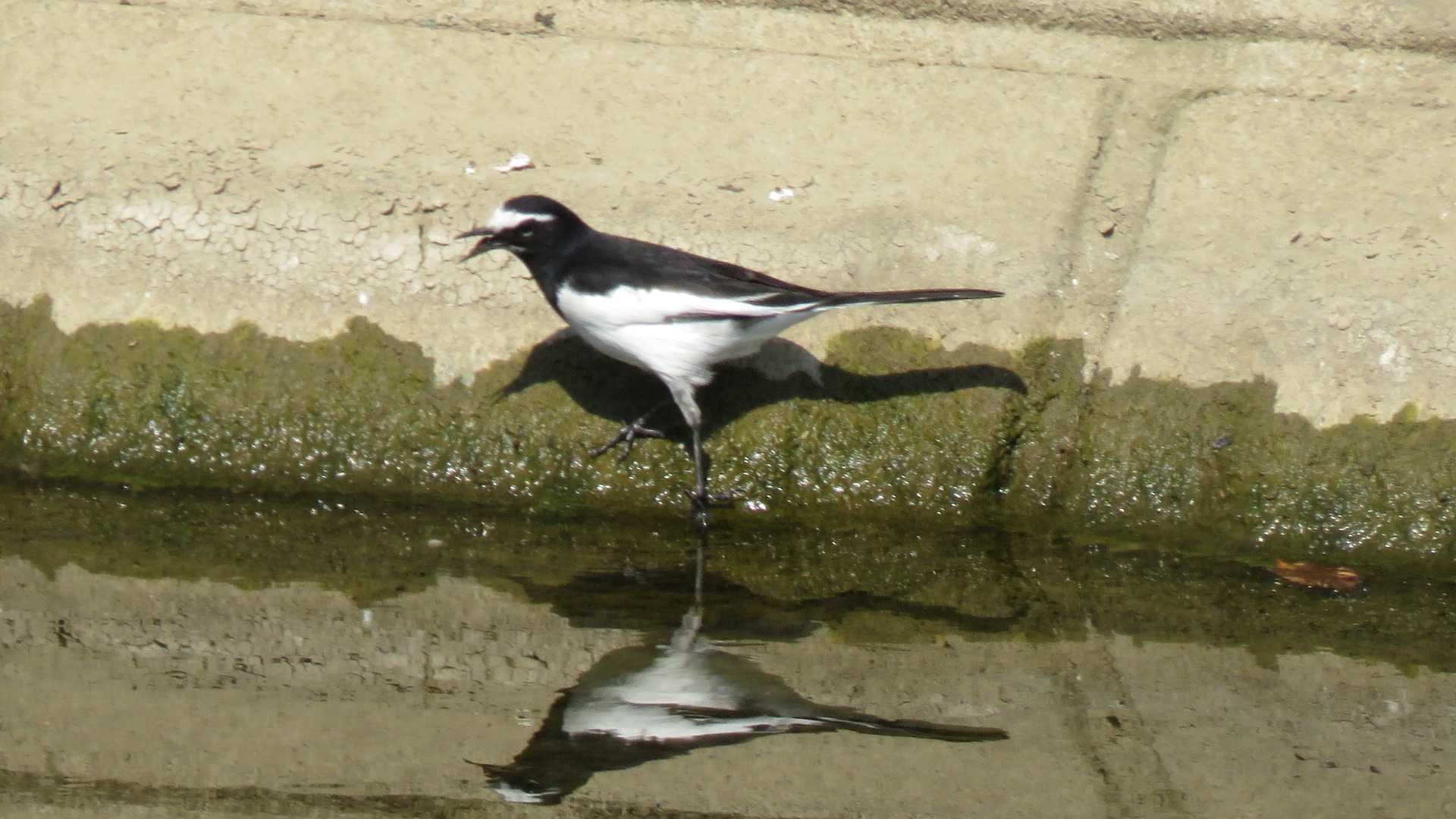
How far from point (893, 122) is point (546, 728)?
2683mm

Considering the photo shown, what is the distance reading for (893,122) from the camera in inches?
220

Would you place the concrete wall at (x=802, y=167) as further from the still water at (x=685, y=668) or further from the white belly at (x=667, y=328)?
the still water at (x=685, y=668)

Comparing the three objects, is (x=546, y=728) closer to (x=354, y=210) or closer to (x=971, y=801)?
(x=971, y=801)

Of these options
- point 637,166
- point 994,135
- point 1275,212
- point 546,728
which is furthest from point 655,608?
point 1275,212

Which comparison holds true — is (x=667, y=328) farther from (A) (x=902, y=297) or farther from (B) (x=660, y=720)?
(B) (x=660, y=720)

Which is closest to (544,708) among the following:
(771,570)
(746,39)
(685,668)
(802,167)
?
(685,668)

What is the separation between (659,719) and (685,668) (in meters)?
0.29

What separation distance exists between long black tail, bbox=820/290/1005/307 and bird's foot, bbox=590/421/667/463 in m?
0.76

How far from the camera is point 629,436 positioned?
523 centimetres

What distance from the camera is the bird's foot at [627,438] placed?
523cm

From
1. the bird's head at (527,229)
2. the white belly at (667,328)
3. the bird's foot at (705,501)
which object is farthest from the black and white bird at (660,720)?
the bird's head at (527,229)

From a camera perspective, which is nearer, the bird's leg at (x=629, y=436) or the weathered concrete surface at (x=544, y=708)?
the weathered concrete surface at (x=544, y=708)

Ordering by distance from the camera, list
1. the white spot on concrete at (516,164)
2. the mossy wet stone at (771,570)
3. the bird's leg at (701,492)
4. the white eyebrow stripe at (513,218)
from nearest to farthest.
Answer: the mossy wet stone at (771,570) < the white eyebrow stripe at (513,218) < the bird's leg at (701,492) < the white spot on concrete at (516,164)

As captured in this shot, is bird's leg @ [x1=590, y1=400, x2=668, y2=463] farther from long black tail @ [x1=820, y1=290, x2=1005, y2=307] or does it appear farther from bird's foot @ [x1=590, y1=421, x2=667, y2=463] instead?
long black tail @ [x1=820, y1=290, x2=1005, y2=307]
